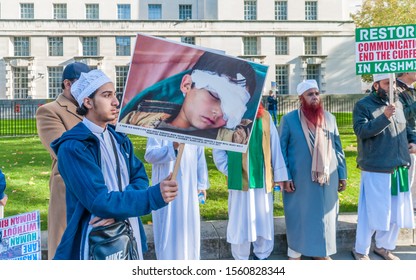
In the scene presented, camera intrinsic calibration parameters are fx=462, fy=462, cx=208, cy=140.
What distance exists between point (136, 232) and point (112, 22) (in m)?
47.6

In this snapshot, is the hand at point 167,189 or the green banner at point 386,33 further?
the green banner at point 386,33

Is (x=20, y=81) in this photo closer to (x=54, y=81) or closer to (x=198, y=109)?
(x=54, y=81)

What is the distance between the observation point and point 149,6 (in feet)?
172

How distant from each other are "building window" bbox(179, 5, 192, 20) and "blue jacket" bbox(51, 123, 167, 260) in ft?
170

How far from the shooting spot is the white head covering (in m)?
2.68

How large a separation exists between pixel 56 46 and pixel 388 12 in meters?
32.0

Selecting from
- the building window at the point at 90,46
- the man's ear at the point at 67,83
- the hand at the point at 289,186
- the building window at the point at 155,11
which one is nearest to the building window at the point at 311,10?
the building window at the point at 155,11

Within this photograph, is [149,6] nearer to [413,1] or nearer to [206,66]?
[413,1]

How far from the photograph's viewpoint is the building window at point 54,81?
4693 cm

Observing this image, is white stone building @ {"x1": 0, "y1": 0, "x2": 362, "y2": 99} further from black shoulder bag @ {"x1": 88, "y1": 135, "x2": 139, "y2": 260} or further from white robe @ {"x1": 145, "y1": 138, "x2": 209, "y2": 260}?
black shoulder bag @ {"x1": 88, "y1": 135, "x2": 139, "y2": 260}

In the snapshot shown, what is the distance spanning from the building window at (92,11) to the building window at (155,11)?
5738mm

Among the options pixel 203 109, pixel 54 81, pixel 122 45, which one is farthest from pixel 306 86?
pixel 54 81

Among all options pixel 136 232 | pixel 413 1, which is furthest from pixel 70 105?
pixel 413 1

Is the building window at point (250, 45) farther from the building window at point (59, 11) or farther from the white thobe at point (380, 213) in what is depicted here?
the white thobe at point (380, 213)
